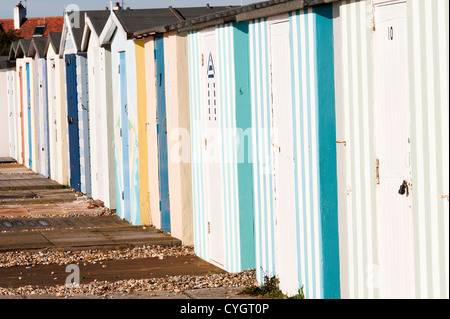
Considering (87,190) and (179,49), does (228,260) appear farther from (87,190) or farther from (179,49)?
(87,190)

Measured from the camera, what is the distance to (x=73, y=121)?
17578mm

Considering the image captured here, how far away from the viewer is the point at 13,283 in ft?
29.2

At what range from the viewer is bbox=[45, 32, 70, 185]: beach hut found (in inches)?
739

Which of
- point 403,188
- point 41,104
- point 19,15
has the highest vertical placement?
point 19,15

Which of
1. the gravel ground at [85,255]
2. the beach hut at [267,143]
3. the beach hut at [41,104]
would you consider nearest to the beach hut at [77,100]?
the beach hut at [41,104]

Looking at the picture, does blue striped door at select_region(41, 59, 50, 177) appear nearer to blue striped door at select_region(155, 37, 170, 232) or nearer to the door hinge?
blue striped door at select_region(155, 37, 170, 232)

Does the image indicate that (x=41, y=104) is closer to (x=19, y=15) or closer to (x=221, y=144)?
(x=221, y=144)

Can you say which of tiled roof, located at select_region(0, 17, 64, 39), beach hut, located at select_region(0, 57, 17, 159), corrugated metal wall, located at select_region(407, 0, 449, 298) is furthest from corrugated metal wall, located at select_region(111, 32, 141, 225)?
tiled roof, located at select_region(0, 17, 64, 39)

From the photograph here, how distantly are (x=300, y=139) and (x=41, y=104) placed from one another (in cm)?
1507

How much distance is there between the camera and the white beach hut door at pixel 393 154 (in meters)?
5.88

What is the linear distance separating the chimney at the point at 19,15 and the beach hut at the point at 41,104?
49.3m

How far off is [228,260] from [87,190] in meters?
7.99

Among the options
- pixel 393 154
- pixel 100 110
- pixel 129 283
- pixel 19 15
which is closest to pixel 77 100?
pixel 100 110

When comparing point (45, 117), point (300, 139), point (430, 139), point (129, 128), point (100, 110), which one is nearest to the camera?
point (430, 139)
